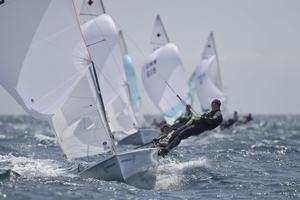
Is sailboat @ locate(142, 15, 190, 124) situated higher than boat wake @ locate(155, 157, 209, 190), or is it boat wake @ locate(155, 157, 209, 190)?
boat wake @ locate(155, 157, 209, 190)

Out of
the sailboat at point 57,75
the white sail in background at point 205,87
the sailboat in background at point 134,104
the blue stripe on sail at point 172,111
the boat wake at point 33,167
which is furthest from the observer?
the white sail in background at point 205,87

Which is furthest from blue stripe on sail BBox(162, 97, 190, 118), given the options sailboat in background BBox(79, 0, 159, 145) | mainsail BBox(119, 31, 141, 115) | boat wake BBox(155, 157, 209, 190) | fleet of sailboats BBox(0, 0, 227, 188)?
fleet of sailboats BBox(0, 0, 227, 188)

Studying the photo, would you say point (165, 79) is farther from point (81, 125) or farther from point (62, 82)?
point (62, 82)

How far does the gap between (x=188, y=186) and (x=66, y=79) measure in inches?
146

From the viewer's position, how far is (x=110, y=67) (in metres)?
26.1

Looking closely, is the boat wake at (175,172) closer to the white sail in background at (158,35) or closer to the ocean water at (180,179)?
the ocean water at (180,179)

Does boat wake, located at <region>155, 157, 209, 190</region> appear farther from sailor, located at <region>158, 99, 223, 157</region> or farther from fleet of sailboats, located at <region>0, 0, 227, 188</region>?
sailor, located at <region>158, 99, 223, 157</region>

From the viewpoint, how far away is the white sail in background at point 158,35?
117ft

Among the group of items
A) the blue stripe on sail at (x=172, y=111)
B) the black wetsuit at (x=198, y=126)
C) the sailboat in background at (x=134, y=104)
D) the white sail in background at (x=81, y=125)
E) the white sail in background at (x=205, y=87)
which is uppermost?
the white sail in background at (x=81, y=125)

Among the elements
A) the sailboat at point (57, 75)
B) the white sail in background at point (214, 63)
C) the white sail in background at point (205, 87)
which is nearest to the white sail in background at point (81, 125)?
the sailboat at point (57, 75)

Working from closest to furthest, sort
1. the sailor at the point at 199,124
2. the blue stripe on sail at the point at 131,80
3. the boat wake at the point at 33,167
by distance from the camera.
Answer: the boat wake at the point at 33,167 < the sailor at the point at 199,124 < the blue stripe on sail at the point at 131,80

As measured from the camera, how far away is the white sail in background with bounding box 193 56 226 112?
43125 mm

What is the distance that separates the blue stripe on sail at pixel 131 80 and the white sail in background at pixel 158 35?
2105mm

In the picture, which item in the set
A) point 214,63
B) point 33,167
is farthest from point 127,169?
point 214,63
